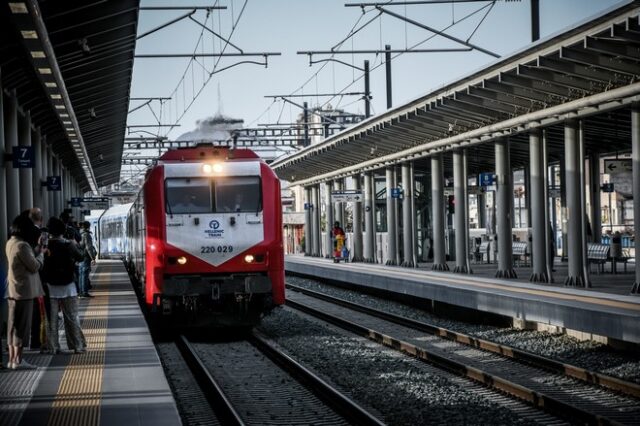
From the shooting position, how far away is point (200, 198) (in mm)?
16750

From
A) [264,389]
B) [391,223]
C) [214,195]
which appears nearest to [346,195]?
[391,223]

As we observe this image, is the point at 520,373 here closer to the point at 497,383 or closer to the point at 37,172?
the point at 497,383

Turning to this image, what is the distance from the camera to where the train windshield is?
1667 cm

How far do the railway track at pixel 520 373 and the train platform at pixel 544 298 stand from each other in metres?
1.15

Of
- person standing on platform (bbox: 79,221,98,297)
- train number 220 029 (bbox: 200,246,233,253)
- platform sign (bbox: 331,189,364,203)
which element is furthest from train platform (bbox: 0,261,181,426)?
platform sign (bbox: 331,189,364,203)

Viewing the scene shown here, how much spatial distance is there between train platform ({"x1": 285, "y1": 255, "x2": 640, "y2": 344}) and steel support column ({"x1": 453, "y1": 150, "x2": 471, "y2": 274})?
2.16 ft

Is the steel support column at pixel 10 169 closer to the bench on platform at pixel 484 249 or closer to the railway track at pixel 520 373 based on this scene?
the railway track at pixel 520 373

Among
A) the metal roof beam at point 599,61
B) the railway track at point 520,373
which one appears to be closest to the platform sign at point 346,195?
the railway track at point 520,373

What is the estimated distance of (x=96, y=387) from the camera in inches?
414

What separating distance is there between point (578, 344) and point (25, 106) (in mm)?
14651

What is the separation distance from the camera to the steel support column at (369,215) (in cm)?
3712

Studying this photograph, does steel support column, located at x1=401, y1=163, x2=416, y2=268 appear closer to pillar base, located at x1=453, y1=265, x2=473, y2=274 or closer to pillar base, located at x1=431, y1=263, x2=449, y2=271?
pillar base, located at x1=431, y1=263, x2=449, y2=271

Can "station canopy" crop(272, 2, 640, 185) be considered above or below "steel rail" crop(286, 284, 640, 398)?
above

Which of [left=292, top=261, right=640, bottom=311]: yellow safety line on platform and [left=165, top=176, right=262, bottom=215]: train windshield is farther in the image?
[left=165, top=176, right=262, bottom=215]: train windshield
